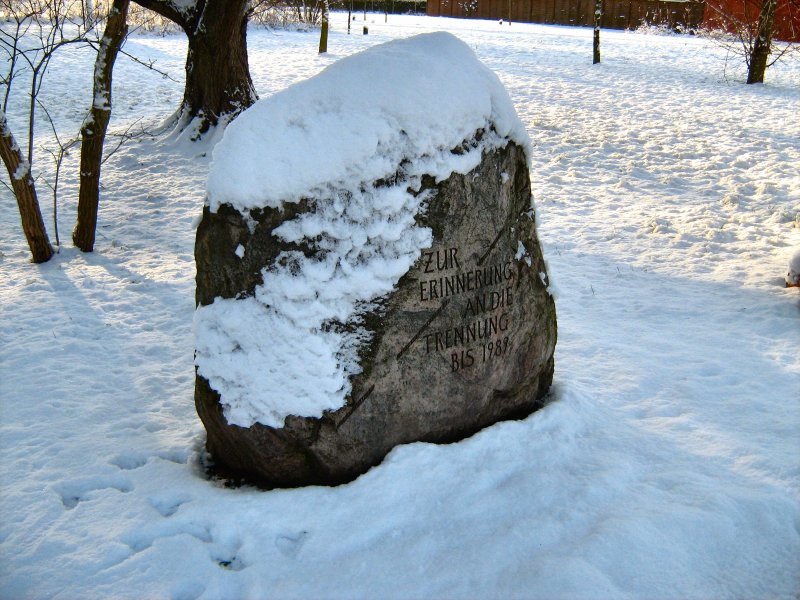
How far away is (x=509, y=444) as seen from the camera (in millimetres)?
3508

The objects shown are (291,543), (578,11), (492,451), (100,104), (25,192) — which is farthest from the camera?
(578,11)

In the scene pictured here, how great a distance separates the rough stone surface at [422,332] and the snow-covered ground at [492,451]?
0.54 ft

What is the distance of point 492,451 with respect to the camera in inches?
136

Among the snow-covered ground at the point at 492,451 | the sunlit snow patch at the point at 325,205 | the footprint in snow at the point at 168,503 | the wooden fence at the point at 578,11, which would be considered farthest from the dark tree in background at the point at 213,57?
the wooden fence at the point at 578,11

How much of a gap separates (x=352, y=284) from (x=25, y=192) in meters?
4.16

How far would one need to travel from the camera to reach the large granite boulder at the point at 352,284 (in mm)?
3105

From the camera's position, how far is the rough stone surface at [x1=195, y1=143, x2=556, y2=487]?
10.4 ft

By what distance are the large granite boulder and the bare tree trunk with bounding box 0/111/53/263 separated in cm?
352

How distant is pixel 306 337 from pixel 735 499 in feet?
6.92

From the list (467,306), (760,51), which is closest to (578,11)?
(760,51)

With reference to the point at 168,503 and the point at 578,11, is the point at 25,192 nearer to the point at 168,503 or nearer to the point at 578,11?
the point at 168,503

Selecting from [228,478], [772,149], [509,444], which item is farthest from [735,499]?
[772,149]

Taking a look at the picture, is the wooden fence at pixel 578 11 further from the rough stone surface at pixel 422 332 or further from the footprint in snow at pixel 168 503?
the footprint in snow at pixel 168 503

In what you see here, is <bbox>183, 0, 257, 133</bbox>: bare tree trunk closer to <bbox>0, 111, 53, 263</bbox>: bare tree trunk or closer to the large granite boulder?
<bbox>0, 111, 53, 263</bbox>: bare tree trunk
